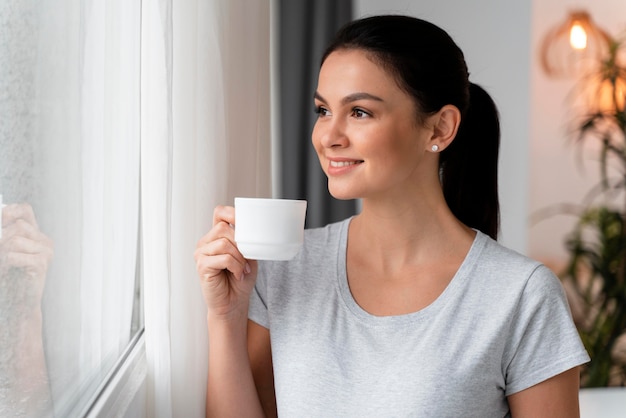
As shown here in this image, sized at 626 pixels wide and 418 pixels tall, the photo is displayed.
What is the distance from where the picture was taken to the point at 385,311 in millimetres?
1403

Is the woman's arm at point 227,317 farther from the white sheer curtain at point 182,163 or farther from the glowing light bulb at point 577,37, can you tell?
the glowing light bulb at point 577,37

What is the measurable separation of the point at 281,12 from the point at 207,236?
1.33 meters

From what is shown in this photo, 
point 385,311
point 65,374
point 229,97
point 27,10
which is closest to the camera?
point 27,10

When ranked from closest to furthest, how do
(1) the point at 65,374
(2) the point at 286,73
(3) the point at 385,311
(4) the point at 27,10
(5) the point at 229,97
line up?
(4) the point at 27,10 < (1) the point at 65,374 < (5) the point at 229,97 < (3) the point at 385,311 < (2) the point at 286,73

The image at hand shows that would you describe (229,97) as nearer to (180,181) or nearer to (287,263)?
(180,181)

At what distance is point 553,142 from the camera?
375cm

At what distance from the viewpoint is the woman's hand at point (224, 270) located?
1172 mm

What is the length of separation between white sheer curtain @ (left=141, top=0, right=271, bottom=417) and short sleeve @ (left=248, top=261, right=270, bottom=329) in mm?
200

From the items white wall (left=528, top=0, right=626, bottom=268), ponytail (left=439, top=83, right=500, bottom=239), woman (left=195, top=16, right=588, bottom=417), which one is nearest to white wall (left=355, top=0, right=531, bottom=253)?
white wall (left=528, top=0, right=626, bottom=268)

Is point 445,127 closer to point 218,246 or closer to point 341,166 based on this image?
point 341,166

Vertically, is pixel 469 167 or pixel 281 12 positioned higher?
pixel 281 12

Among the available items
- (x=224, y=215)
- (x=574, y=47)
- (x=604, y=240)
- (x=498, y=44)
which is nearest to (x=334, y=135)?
(x=224, y=215)

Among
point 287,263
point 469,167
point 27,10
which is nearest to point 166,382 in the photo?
point 287,263

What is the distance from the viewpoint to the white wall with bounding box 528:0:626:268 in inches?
147
